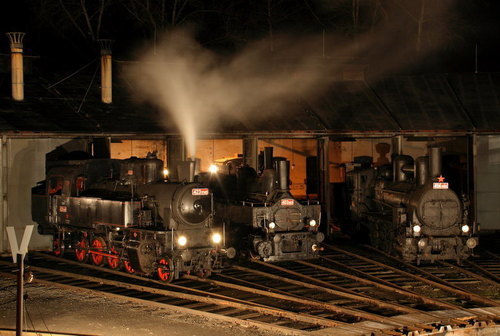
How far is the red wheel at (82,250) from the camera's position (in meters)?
18.6

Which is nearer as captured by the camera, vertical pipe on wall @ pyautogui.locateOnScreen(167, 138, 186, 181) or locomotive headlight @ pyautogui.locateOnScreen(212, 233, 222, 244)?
locomotive headlight @ pyautogui.locateOnScreen(212, 233, 222, 244)

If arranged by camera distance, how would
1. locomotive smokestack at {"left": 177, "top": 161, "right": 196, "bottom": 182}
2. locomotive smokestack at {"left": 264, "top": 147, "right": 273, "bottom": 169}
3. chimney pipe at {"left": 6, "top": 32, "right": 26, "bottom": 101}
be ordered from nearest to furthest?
1. locomotive smokestack at {"left": 177, "top": 161, "right": 196, "bottom": 182}
2. locomotive smokestack at {"left": 264, "top": 147, "right": 273, "bottom": 169}
3. chimney pipe at {"left": 6, "top": 32, "right": 26, "bottom": 101}

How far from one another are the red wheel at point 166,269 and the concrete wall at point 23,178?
6406 millimetres

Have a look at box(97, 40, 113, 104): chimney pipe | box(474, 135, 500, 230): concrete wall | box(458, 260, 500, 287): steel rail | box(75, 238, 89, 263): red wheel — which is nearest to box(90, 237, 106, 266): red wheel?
box(75, 238, 89, 263): red wheel

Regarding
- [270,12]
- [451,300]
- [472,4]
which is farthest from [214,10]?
[451,300]

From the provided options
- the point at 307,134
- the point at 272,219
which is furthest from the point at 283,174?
the point at 307,134

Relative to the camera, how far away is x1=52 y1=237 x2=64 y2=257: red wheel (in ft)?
65.4

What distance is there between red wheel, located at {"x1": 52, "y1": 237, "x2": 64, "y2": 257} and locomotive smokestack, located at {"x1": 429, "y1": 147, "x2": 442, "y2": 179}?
32.4 feet

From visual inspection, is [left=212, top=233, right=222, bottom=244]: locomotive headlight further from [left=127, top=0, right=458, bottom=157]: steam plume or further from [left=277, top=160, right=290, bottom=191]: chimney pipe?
[left=127, top=0, right=458, bottom=157]: steam plume

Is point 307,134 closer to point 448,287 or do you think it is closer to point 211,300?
point 448,287

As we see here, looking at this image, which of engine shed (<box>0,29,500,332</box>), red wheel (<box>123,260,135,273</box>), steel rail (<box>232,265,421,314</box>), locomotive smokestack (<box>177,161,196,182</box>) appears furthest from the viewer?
engine shed (<box>0,29,500,332</box>)

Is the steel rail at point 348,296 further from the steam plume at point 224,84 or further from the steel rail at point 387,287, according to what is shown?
the steam plume at point 224,84

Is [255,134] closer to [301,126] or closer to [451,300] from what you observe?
[301,126]

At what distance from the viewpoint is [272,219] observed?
18625 mm
